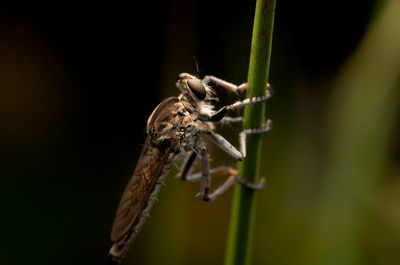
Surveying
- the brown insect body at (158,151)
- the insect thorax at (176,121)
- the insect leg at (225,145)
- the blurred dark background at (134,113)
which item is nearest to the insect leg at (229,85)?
the brown insect body at (158,151)

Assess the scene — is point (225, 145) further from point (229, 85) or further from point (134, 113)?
point (134, 113)

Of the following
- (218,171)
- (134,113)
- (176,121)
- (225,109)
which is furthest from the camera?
(134,113)

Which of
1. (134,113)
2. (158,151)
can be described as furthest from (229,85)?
(134,113)

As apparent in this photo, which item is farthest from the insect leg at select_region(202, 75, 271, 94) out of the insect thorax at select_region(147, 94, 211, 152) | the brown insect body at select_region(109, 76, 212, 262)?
the insect thorax at select_region(147, 94, 211, 152)

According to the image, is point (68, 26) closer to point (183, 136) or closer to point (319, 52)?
point (183, 136)

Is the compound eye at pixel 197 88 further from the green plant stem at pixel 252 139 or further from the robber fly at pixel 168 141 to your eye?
the green plant stem at pixel 252 139

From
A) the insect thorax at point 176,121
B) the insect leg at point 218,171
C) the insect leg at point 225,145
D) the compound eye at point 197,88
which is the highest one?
the compound eye at point 197,88
